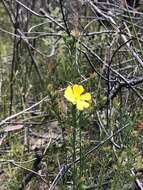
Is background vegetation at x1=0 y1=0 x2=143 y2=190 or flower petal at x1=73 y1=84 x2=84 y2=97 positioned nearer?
flower petal at x1=73 y1=84 x2=84 y2=97

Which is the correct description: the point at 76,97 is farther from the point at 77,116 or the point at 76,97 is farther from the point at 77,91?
the point at 77,116

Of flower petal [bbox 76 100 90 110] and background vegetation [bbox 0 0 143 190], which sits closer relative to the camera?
flower petal [bbox 76 100 90 110]

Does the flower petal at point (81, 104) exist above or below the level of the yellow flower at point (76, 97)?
below

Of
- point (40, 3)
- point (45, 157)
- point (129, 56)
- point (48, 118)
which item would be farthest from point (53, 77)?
point (40, 3)

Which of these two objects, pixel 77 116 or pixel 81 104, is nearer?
pixel 81 104

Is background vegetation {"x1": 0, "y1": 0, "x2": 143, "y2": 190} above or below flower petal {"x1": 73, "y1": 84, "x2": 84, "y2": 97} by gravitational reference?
Result: below

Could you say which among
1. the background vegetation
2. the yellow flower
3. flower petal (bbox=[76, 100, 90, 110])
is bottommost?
the background vegetation

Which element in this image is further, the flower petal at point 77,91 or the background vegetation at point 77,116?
the background vegetation at point 77,116

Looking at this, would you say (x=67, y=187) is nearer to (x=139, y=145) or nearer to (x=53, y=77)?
(x=139, y=145)

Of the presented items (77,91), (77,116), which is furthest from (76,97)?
(77,116)

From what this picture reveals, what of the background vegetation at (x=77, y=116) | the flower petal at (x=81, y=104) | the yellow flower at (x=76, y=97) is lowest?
the background vegetation at (x=77, y=116)
